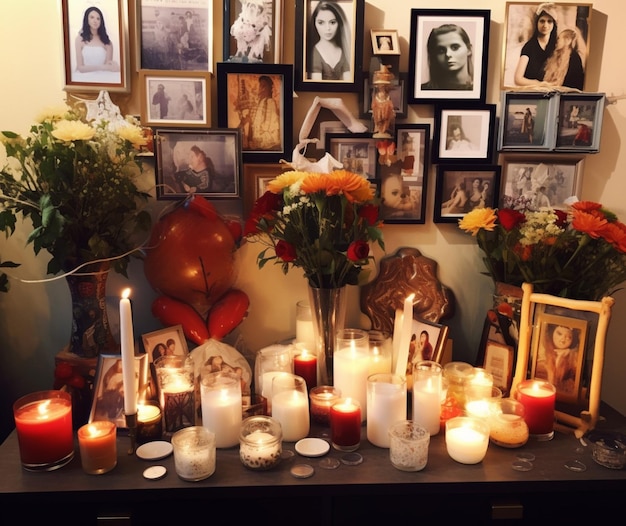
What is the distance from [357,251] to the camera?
115 centimetres

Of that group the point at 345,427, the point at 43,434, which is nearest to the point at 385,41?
the point at 345,427

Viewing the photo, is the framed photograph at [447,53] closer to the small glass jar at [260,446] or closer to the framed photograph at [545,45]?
the framed photograph at [545,45]

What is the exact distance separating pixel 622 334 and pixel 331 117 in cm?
109

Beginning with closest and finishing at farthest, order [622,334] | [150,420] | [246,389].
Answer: [150,420] → [246,389] → [622,334]

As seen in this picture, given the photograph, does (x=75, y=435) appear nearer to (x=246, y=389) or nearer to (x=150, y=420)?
(x=150, y=420)

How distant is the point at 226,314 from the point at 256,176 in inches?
15.4

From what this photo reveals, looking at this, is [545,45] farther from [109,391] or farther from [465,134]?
[109,391]

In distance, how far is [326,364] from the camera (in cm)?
134

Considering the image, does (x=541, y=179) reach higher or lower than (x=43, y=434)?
higher

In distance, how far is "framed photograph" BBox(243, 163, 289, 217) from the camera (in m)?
1.46

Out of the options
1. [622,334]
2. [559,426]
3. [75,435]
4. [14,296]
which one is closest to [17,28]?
[14,296]

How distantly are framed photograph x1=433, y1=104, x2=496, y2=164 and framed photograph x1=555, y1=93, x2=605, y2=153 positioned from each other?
0.62 ft

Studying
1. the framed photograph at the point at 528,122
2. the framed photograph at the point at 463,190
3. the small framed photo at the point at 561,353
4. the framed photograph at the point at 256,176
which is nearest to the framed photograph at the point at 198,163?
the framed photograph at the point at 256,176

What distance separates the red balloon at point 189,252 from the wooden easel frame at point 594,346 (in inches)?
30.1
